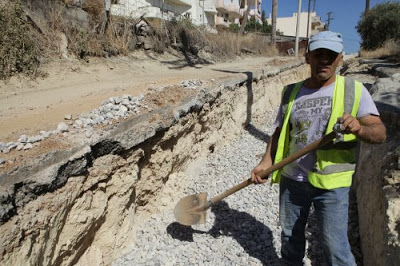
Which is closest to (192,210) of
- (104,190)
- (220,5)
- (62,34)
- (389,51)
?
(104,190)

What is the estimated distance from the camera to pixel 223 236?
3.54 m

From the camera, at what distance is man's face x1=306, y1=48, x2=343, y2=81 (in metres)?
2.00

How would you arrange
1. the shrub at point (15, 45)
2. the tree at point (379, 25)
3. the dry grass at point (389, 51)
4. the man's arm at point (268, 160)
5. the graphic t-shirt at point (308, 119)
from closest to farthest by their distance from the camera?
the graphic t-shirt at point (308, 119) → the man's arm at point (268, 160) → the shrub at point (15, 45) → the dry grass at point (389, 51) → the tree at point (379, 25)

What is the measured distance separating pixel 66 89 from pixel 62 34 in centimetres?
247

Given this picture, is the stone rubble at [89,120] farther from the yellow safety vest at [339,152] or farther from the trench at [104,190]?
the yellow safety vest at [339,152]

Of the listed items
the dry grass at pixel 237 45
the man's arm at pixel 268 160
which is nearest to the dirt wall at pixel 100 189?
the man's arm at pixel 268 160

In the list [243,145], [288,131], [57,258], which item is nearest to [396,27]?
[243,145]

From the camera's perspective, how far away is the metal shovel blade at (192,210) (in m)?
3.30

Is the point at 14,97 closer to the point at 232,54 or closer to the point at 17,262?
the point at 17,262

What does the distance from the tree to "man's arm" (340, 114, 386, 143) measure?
23.6 m

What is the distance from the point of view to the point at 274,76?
9.92m

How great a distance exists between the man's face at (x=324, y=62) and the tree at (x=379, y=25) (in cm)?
2357

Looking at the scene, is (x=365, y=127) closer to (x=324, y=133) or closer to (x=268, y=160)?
(x=324, y=133)

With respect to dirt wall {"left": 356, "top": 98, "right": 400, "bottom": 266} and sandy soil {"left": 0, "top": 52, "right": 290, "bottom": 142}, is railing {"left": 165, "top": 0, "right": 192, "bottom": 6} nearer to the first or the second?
sandy soil {"left": 0, "top": 52, "right": 290, "bottom": 142}
